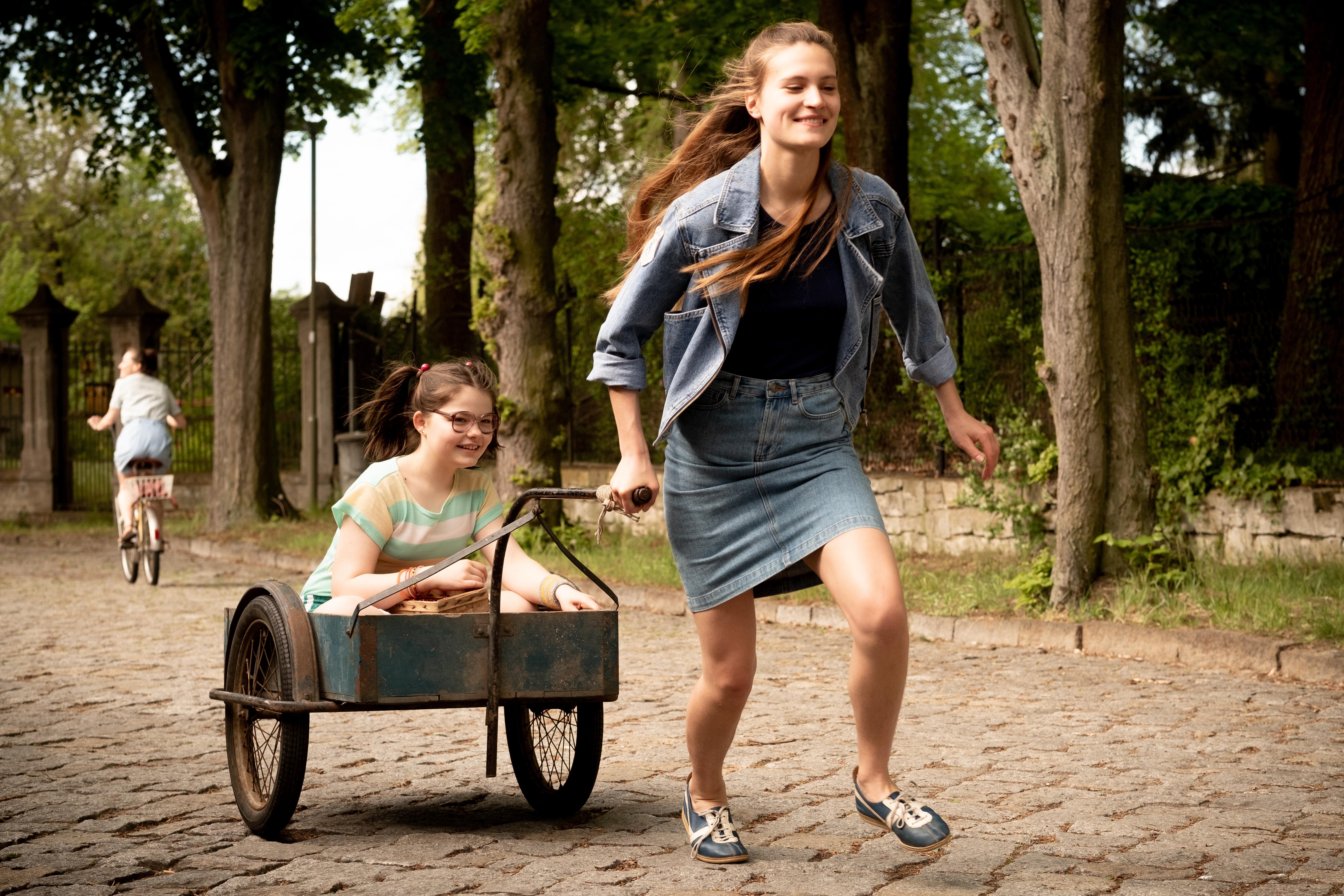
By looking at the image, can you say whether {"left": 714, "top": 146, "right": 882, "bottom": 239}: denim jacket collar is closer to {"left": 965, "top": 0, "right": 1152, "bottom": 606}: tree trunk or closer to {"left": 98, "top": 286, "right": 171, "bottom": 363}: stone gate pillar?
{"left": 965, "top": 0, "right": 1152, "bottom": 606}: tree trunk

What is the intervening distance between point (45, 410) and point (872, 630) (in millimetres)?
21475

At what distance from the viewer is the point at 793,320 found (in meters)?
3.81

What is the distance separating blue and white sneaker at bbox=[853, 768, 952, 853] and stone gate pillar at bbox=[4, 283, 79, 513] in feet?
68.4

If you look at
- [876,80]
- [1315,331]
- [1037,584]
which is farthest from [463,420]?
[876,80]

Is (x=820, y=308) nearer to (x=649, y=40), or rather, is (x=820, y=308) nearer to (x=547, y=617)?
(x=547, y=617)

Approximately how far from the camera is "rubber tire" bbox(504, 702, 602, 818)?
4.52m

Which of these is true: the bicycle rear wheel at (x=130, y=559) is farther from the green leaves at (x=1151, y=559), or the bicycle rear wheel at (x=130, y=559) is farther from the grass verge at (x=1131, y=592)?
the green leaves at (x=1151, y=559)

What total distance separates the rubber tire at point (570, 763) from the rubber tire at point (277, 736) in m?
0.64

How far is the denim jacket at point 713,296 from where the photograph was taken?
376cm

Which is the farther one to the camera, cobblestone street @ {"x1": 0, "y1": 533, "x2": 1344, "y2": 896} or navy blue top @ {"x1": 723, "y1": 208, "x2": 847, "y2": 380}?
cobblestone street @ {"x1": 0, "y1": 533, "x2": 1344, "y2": 896}

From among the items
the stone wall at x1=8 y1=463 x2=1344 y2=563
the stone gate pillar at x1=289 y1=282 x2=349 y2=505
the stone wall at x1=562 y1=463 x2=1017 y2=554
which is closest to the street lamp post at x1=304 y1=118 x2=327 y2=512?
the stone gate pillar at x1=289 y1=282 x2=349 y2=505

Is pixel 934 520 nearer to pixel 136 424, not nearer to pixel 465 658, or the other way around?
pixel 136 424

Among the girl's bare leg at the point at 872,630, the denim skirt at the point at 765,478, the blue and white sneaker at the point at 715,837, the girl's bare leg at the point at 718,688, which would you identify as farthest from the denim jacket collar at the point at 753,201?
the blue and white sneaker at the point at 715,837

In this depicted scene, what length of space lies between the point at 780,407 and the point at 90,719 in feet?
13.2
